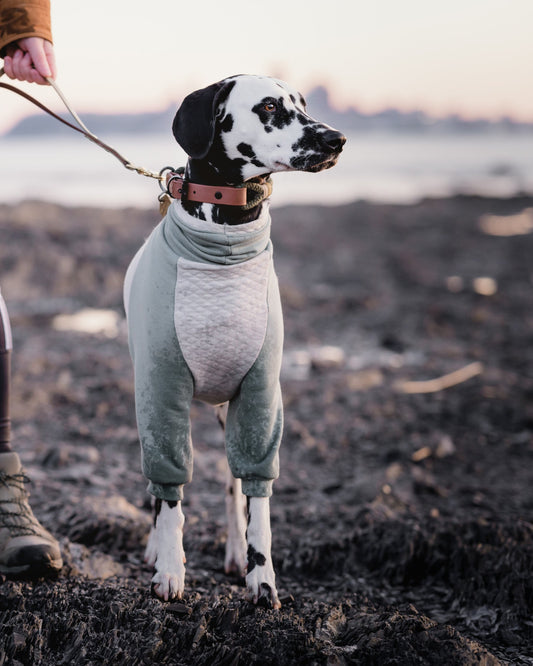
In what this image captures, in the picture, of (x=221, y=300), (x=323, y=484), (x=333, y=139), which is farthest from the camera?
(x=323, y=484)

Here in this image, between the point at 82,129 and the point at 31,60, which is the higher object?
the point at 31,60

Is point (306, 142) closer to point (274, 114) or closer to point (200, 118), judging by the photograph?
point (274, 114)

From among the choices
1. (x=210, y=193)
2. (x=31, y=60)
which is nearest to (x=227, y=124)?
(x=210, y=193)

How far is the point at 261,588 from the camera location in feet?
8.11

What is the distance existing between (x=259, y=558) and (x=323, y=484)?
1614mm

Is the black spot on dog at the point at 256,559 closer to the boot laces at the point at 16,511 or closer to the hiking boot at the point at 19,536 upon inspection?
the hiking boot at the point at 19,536

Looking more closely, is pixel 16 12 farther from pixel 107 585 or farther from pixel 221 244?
pixel 107 585

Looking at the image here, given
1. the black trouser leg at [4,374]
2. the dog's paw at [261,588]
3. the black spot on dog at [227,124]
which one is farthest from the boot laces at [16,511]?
the black spot on dog at [227,124]

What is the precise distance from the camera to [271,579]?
250 centimetres

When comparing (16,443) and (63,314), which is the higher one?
(16,443)

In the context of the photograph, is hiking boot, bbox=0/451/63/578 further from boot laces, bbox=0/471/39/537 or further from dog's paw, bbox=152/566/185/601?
dog's paw, bbox=152/566/185/601

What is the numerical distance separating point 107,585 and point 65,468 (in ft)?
4.78

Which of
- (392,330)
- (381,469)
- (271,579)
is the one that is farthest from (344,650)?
(392,330)

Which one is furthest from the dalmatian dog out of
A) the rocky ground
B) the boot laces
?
the boot laces
